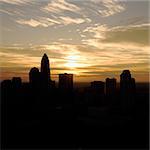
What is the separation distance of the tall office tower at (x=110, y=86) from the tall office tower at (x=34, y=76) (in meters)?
20.1

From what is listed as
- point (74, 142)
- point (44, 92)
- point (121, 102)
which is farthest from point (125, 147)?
point (44, 92)

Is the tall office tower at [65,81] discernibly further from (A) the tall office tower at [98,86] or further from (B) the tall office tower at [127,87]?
(B) the tall office tower at [127,87]

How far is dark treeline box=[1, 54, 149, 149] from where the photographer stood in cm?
4266

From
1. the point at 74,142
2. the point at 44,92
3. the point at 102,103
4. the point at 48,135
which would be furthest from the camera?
the point at 44,92

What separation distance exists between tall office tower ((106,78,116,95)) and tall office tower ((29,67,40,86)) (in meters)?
20.1

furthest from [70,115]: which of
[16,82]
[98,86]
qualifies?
[16,82]

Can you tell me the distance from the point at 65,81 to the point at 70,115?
122 ft

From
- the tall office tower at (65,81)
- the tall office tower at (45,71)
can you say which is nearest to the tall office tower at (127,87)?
the tall office tower at (65,81)

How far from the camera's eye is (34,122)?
53281 millimetres

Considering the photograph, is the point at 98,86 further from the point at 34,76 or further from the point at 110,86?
the point at 34,76

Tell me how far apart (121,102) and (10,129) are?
32.6 metres

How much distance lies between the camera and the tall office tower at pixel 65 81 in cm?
9318

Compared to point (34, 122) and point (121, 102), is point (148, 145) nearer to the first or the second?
point (34, 122)

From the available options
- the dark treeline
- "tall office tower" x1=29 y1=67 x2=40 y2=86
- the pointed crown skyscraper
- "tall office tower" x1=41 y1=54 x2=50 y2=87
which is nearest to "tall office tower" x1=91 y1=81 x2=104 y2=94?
the dark treeline
